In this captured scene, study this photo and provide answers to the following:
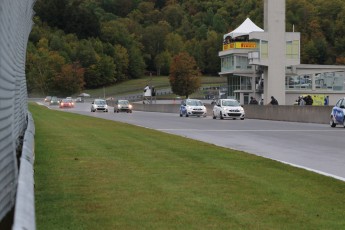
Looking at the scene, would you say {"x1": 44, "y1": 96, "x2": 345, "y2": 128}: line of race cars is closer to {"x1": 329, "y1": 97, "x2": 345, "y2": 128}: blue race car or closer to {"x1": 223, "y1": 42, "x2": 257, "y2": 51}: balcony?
{"x1": 329, "y1": 97, "x2": 345, "y2": 128}: blue race car

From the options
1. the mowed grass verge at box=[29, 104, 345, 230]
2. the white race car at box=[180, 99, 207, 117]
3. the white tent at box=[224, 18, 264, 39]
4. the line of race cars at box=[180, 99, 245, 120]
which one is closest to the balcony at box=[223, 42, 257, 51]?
the white tent at box=[224, 18, 264, 39]

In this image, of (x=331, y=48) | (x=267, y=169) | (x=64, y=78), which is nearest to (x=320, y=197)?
(x=267, y=169)

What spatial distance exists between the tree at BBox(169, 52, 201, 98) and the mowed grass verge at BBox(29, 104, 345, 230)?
427 ft

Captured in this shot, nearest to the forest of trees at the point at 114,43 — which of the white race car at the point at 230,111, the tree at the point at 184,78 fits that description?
the tree at the point at 184,78

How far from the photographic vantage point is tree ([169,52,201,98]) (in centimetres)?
14450

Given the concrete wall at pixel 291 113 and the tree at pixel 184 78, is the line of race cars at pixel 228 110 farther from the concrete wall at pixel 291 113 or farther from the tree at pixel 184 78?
the tree at pixel 184 78

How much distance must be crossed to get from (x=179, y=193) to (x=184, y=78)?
136 meters

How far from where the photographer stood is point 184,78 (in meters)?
144

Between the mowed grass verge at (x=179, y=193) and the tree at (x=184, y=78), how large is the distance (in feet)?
427

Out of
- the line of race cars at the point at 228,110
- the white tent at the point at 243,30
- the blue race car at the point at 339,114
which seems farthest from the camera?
the white tent at the point at 243,30

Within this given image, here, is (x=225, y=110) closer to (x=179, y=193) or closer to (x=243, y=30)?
(x=179, y=193)

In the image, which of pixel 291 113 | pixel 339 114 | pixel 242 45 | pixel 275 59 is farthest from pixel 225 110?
pixel 242 45

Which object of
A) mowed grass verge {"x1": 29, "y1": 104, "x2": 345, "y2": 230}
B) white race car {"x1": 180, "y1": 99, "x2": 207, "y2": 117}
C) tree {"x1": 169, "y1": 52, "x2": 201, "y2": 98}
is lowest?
white race car {"x1": 180, "y1": 99, "x2": 207, "y2": 117}

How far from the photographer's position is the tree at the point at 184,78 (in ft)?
474
